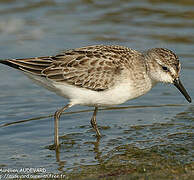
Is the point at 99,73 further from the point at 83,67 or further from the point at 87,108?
the point at 87,108

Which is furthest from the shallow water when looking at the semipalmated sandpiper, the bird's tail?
the bird's tail

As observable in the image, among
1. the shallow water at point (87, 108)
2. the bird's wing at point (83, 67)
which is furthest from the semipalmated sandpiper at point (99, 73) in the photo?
the shallow water at point (87, 108)

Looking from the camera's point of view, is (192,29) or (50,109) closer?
(50,109)

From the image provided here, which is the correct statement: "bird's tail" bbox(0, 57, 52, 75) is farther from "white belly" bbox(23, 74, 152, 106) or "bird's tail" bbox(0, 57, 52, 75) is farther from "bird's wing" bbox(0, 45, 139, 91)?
"white belly" bbox(23, 74, 152, 106)

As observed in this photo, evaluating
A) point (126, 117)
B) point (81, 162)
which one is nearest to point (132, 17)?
point (126, 117)

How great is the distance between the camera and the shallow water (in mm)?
8657

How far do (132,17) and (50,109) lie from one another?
7.09 m

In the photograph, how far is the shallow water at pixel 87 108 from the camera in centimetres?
866

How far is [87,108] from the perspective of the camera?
11.1 metres

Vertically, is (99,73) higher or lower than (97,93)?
higher

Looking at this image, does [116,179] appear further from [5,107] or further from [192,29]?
[192,29]

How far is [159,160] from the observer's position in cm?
804

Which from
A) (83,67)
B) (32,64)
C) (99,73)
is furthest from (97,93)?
(32,64)

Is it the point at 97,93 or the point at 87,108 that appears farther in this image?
the point at 87,108
